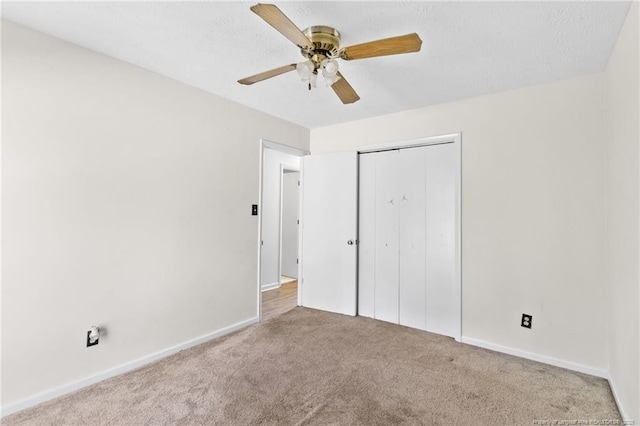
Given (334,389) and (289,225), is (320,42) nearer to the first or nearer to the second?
(334,389)

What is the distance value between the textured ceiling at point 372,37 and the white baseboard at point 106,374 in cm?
225

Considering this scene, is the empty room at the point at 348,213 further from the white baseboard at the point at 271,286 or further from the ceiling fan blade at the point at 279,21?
the white baseboard at the point at 271,286

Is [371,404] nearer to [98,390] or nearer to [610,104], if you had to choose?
[98,390]

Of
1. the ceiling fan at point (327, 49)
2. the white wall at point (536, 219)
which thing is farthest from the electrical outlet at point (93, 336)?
the white wall at point (536, 219)

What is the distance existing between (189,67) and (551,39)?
247 centimetres

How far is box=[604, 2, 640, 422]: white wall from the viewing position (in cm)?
160

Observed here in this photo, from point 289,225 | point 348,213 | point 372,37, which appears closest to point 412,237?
point 348,213

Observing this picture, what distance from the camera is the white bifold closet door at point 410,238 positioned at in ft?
10.1

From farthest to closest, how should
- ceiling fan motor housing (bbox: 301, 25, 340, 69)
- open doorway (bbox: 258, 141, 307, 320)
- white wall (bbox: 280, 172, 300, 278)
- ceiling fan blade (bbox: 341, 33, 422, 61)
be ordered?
white wall (bbox: 280, 172, 300, 278), open doorway (bbox: 258, 141, 307, 320), ceiling fan motor housing (bbox: 301, 25, 340, 69), ceiling fan blade (bbox: 341, 33, 422, 61)

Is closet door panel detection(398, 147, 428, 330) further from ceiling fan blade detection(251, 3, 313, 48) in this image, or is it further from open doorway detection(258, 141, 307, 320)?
ceiling fan blade detection(251, 3, 313, 48)

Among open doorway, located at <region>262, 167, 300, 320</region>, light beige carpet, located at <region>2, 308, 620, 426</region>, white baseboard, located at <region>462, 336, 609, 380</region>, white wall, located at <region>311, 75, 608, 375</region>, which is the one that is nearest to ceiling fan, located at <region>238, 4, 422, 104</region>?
white wall, located at <region>311, 75, 608, 375</region>

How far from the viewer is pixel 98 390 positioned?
2.07m

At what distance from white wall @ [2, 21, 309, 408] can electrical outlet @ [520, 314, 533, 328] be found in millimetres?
2628

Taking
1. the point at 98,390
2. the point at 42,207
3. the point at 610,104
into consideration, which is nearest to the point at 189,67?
the point at 42,207
